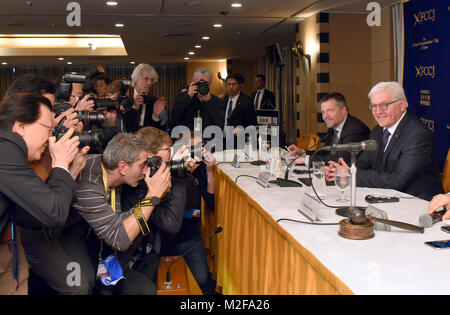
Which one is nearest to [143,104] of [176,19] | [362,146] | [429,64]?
[362,146]

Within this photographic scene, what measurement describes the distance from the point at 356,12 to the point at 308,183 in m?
4.38

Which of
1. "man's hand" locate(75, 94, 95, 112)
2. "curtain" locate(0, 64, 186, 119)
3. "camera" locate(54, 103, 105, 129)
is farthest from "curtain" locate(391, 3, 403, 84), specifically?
"curtain" locate(0, 64, 186, 119)

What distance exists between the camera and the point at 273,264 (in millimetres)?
1752

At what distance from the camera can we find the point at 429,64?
4.56 meters

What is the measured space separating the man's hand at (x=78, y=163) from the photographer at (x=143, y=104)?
6.26 feet

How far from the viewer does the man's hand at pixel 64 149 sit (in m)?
1.68

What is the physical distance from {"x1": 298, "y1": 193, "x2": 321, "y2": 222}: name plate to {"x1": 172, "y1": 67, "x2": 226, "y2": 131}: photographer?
88.9 inches

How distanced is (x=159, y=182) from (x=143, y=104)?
73.9 inches

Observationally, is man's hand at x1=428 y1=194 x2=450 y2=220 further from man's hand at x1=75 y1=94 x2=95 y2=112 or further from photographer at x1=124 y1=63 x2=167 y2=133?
photographer at x1=124 y1=63 x2=167 y2=133

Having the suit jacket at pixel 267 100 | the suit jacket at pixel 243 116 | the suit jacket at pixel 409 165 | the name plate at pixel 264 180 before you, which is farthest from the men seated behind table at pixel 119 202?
the suit jacket at pixel 267 100

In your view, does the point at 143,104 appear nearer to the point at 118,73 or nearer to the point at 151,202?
the point at 151,202
